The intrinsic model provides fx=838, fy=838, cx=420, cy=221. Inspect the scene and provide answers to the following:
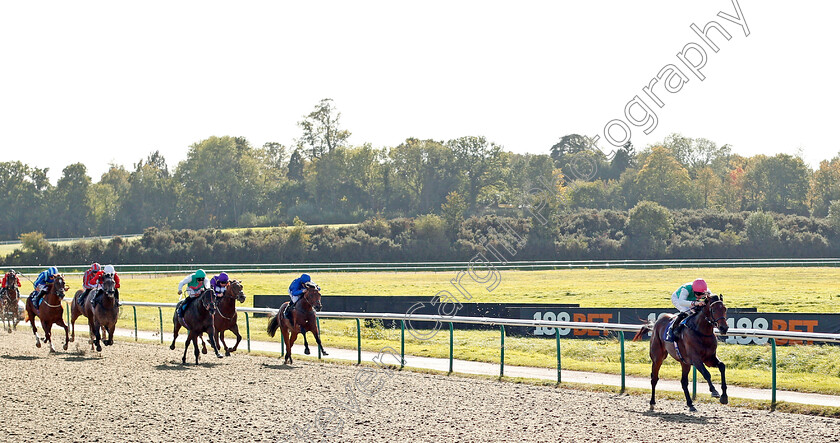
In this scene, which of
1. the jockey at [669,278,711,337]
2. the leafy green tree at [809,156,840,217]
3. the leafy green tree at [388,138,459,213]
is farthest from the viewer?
the leafy green tree at [388,138,459,213]

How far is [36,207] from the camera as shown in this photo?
7862 cm

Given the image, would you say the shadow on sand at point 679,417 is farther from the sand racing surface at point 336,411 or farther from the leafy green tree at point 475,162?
the leafy green tree at point 475,162

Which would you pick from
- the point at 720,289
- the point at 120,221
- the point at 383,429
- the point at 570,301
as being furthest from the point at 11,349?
the point at 120,221

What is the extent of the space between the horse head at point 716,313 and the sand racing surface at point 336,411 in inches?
36.2

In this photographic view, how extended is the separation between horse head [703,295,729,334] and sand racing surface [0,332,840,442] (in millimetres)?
919

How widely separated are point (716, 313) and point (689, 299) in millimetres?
793

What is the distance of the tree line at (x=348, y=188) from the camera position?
72.8 m

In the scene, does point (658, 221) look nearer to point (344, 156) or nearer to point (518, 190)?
point (518, 190)

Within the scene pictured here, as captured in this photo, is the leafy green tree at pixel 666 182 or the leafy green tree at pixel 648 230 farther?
the leafy green tree at pixel 666 182

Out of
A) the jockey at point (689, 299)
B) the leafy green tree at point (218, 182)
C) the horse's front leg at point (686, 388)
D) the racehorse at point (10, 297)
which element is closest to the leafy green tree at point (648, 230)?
the leafy green tree at point (218, 182)

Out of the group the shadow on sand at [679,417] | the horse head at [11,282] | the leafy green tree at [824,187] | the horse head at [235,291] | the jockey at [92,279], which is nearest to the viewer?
the shadow on sand at [679,417]

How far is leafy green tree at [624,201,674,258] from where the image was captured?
53562mm

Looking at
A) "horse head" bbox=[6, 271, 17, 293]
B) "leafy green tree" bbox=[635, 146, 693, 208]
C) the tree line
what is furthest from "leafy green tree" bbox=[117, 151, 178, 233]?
"horse head" bbox=[6, 271, 17, 293]

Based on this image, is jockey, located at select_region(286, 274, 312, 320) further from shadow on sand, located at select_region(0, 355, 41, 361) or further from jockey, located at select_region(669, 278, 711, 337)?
jockey, located at select_region(669, 278, 711, 337)
